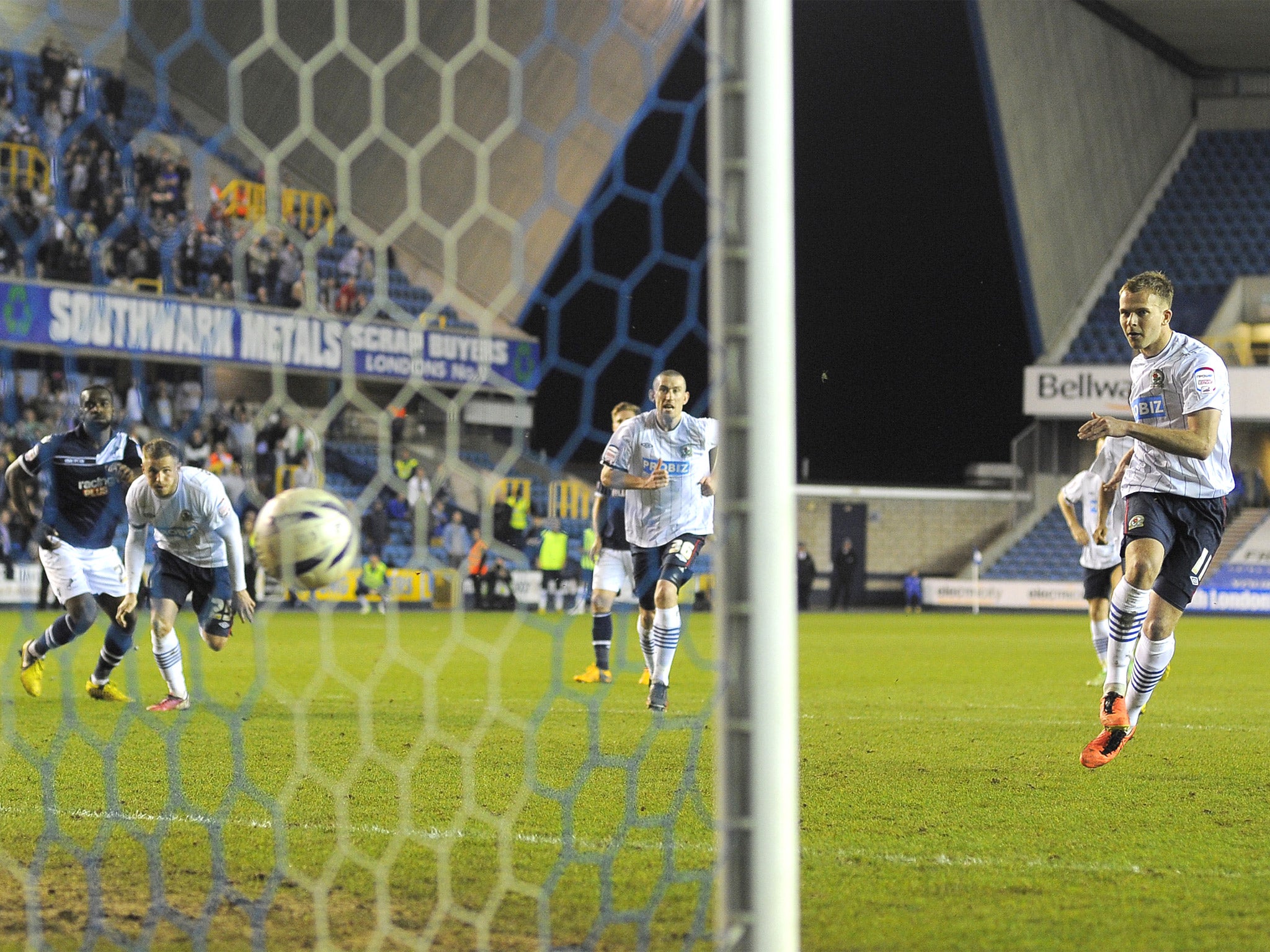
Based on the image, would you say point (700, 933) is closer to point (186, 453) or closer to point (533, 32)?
point (533, 32)

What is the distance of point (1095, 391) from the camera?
30.0 metres

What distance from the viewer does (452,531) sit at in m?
21.2

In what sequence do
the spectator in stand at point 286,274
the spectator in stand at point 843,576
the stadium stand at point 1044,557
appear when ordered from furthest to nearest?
the spectator in stand at point 843,576, the stadium stand at point 1044,557, the spectator in stand at point 286,274

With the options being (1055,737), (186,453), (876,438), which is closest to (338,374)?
(186,453)

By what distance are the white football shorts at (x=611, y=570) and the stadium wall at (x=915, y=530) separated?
21.6m

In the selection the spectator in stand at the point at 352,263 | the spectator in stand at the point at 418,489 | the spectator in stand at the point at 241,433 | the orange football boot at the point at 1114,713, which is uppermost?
the spectator in stand at the point at 352,263

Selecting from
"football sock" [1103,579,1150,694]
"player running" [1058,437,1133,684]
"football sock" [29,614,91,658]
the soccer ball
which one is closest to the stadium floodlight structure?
the soccer ball

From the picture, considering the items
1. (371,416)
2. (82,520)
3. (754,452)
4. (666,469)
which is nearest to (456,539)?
(371,416)

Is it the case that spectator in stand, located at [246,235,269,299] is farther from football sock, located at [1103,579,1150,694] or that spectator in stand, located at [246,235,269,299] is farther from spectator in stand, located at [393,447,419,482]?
football sock, located at [1103,579,1150,694]

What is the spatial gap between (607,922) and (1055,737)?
4552 mm

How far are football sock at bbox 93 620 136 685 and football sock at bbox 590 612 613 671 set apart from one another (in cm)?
305

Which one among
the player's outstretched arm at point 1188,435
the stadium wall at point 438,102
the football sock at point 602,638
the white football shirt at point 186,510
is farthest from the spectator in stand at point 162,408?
the player's outstretched arm at point 1188,435

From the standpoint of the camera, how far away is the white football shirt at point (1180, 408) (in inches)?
222

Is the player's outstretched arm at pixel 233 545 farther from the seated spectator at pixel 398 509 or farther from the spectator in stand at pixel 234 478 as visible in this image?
the seated spectator at pixel 398 509
